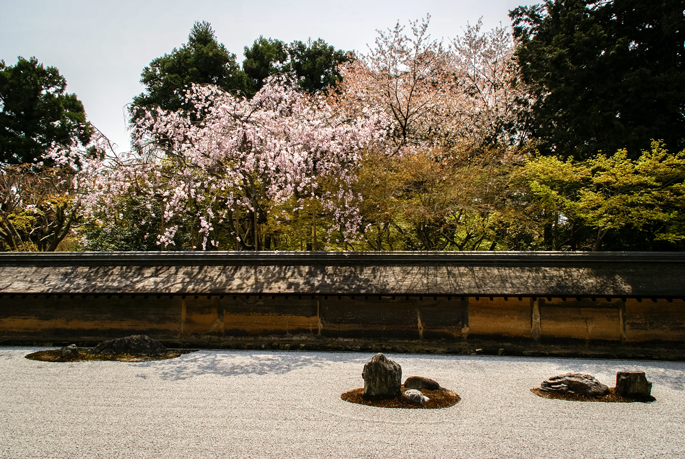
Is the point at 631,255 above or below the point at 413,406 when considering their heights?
above

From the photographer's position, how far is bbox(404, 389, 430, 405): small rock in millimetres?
5164

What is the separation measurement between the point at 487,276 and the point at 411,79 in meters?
11.6

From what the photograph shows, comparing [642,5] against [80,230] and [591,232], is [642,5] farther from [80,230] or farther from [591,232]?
[80,230]

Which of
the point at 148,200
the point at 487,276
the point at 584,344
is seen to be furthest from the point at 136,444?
the point at 148,200

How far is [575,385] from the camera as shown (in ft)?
18.5

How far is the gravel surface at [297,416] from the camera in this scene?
157 inches

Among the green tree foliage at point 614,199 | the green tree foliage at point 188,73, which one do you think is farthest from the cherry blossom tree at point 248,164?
the green tree foliage at point 188,73

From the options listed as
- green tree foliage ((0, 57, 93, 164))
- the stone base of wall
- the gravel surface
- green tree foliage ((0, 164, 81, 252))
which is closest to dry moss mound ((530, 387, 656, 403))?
the gravel surface

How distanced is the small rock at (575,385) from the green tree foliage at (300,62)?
24879 millimetres

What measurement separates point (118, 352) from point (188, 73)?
2289 centimetres

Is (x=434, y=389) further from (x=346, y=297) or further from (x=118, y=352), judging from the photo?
(x=118, y=352)

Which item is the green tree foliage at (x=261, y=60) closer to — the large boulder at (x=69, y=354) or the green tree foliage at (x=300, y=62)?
the green tree foliage at (x=300, y=62)

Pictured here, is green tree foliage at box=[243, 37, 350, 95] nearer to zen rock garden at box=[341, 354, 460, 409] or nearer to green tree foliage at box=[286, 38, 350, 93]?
green tree foliage at box=[286, 38, 350, 93]

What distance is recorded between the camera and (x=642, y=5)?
43.7 feet
